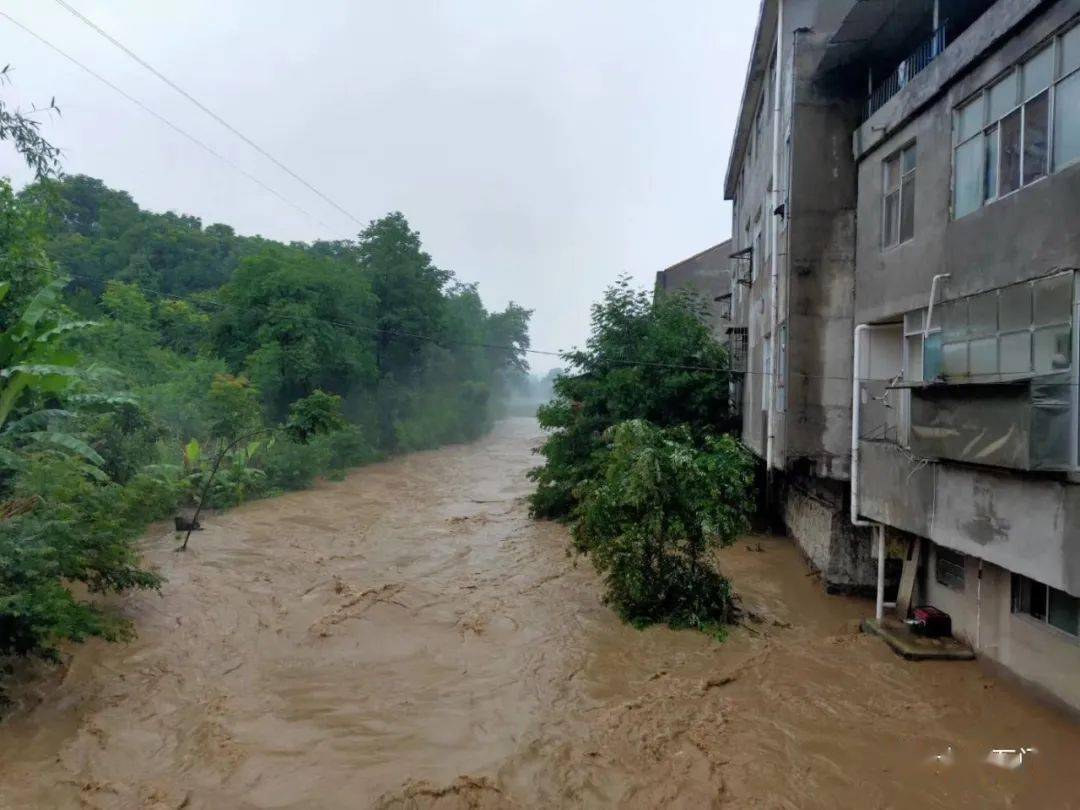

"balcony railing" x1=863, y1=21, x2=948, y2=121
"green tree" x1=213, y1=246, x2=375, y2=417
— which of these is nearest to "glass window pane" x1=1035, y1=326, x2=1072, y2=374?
"balcony railing" x1=863, y1=21, x2=948, y2=121

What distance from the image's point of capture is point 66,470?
9.23 m

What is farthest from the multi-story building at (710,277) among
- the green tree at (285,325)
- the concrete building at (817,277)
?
the concrete building at (817,277)

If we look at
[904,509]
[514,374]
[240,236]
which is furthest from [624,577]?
[514,374]

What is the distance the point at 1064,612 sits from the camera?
7.17 meters

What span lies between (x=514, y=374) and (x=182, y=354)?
178ft

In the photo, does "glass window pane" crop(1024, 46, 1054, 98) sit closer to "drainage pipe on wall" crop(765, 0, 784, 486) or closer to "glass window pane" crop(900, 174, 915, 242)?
"glass window pane" crop(900, 174, 915, 242)

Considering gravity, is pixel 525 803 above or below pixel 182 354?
below

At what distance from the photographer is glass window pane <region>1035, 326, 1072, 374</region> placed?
6.22 metres

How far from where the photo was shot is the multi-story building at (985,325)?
6.35 metres

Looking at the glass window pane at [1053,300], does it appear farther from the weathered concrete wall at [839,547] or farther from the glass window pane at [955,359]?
the weathered concrete wall at [839,547]

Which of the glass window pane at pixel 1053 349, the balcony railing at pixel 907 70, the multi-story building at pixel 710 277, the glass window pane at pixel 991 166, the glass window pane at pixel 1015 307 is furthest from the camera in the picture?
the multi-story building at pixel 710 277

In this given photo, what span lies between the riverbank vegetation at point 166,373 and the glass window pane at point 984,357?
9.59 meters

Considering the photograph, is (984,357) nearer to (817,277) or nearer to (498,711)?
(817,277)

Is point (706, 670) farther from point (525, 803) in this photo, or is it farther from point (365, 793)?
point (365, 793)
